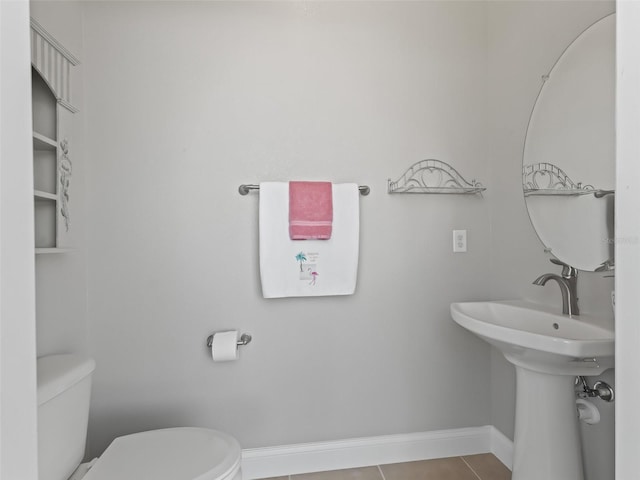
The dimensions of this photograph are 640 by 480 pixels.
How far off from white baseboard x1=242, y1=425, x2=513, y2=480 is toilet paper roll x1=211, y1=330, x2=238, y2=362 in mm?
490

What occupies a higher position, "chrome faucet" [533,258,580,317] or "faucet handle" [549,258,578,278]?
"faucet handle" [549,258,578,278]

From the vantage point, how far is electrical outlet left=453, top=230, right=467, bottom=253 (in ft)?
6.12

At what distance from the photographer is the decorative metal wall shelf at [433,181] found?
1.82 meters

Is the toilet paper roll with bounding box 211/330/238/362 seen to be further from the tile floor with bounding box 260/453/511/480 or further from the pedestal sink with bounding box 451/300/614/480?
the pedestal sink with bounding box 451/300/614/480

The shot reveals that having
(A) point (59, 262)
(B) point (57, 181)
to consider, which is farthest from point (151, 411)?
(B) point (57, 181)

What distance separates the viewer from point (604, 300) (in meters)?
1.28

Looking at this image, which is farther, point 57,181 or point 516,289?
point 516,289

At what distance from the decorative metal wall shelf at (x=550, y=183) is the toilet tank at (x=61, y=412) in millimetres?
1844

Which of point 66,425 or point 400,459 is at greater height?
point 66,425

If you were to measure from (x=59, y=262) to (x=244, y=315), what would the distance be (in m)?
0.76

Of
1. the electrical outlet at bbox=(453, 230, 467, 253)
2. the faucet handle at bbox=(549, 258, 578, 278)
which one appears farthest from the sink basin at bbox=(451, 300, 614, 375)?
the electrical outlet at bbox=(453, 230, 467, 253)

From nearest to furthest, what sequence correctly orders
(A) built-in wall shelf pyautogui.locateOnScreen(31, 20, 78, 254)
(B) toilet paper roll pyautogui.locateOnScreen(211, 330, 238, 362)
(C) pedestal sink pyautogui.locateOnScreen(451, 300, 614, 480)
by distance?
(C) pedestal sink pyautogui.locateOnScreen(451, 300, 614, 480) → (A) built-in wall shelf pyautogui.locateOnScreen(31, 20, 78, 254) → (B) toilet paper roll pyautogui.locateOnScreen(211, 330, 238, 362)

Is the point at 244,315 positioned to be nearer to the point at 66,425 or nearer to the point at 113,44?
the point at 66,425

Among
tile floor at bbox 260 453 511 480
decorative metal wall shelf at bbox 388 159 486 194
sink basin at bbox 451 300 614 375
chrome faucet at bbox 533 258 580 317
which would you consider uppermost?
decorative metal wall shelf at bbox 388 159 486 194
